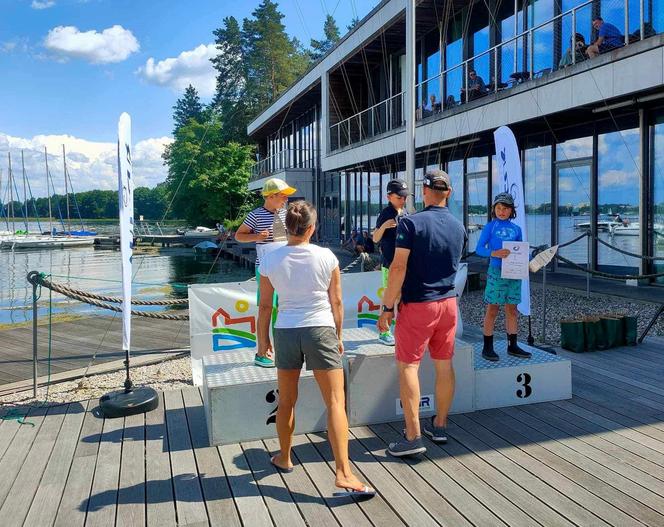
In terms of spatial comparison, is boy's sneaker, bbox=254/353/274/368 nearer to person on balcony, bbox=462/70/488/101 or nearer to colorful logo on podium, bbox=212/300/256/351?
colorful logo on podium, bbox=212/300/256/351

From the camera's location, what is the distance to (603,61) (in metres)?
9.16

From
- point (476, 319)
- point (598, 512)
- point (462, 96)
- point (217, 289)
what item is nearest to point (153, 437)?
point (217, 289)

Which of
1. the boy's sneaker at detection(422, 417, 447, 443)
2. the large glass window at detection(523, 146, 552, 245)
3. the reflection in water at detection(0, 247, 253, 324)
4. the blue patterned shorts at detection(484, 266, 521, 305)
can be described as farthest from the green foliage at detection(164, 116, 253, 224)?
the boy's sneaker at detection(422, 417, 447, 443)

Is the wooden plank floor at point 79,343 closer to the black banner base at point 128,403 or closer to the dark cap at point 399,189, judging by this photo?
the black banner base at point 128,403

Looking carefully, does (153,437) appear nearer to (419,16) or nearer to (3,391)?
(3,391)

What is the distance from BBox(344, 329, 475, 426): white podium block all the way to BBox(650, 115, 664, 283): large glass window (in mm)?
7362

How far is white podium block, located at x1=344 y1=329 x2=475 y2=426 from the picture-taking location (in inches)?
165

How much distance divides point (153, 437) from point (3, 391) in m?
2.66

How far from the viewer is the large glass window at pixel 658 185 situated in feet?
33.3

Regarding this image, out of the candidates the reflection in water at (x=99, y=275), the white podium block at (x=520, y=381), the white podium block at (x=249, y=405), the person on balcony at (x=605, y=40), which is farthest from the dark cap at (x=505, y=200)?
the person on balcony at (x=605, y=40)

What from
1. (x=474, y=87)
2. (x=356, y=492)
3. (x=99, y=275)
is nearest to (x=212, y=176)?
(x=99, y=275)

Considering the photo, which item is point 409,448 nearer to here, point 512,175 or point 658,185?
point 512,175

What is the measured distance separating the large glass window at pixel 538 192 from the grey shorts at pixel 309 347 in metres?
11.0

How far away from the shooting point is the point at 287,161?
106ft
